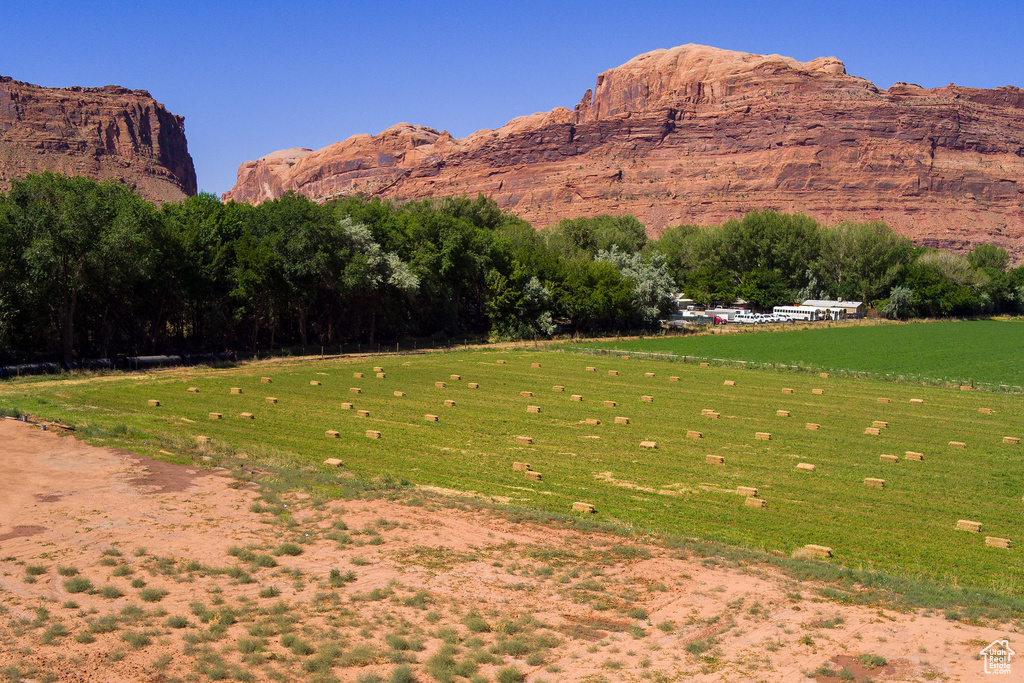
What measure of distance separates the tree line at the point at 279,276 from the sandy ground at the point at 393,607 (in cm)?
3566

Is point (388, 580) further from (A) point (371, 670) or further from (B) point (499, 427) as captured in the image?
(B) point (499, 427)

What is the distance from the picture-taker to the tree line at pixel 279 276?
54.4 meters

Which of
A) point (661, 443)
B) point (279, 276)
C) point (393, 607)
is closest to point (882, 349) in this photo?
point (661, 443)

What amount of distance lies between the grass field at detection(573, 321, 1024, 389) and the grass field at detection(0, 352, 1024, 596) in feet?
35.6

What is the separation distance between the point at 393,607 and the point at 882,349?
74.7m

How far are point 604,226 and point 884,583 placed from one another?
141051 mm

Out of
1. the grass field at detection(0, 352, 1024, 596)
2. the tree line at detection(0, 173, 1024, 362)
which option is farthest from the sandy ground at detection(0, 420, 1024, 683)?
the tree line at detection(0, 173, 1024, 362)

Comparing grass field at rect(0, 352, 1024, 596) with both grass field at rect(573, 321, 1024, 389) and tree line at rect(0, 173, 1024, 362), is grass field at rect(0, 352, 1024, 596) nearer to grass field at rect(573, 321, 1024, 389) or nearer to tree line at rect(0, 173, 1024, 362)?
tree line at rect(0, 173, 1024, 362)

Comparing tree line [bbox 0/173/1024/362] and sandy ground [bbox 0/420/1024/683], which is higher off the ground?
tree line [bbox 0/173/1024/362]

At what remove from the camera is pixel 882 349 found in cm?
8025

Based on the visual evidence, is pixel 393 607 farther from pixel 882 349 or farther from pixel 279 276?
pixel 882 349

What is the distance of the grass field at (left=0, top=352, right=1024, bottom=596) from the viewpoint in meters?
23.8

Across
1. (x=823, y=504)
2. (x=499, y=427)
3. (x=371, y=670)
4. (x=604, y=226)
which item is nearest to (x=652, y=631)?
(x=371, y=670)

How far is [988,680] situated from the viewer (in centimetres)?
1383
